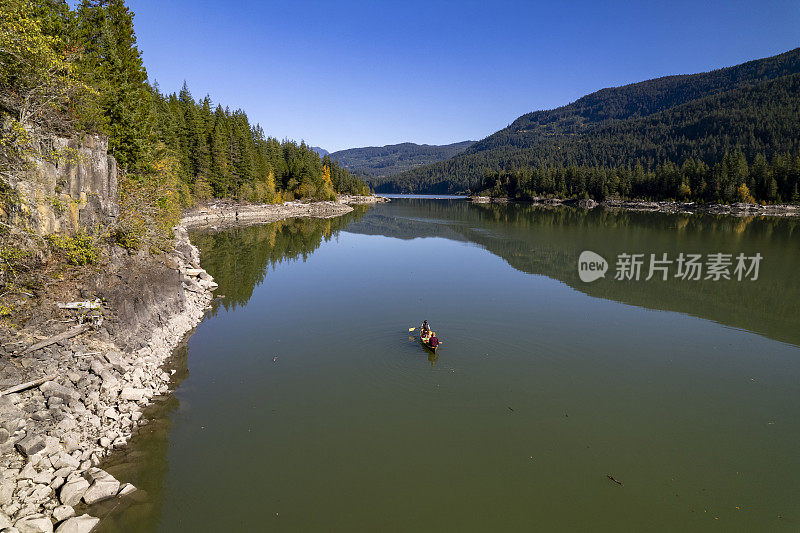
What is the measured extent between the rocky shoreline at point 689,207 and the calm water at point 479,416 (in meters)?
107

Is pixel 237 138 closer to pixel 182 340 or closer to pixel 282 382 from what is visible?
pixel 182 340

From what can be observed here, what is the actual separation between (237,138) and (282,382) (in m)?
81.8

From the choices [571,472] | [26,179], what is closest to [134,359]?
[26,179]

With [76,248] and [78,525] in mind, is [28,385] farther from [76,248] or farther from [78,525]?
[76,248]

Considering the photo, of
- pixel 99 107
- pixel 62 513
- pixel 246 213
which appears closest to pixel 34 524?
pixel 62 513

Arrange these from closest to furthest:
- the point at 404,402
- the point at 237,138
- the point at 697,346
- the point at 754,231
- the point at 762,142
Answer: the point at 404,402
the point at 697,346
the point at 754,231
the point at 237,138
the point at 762,142

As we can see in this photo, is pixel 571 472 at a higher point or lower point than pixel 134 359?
lower

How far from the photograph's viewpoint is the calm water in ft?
31.3

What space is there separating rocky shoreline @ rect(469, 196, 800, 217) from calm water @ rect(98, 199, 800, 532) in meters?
107

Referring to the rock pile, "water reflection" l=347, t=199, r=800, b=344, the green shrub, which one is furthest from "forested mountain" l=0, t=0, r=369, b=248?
"water reflection" l=347, t=199, r=800, b=344

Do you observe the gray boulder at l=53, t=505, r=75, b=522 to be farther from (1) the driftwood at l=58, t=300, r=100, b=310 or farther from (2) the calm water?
(1) the driftwood at l=58, t=300, r=100, b=310

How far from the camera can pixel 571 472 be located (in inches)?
424

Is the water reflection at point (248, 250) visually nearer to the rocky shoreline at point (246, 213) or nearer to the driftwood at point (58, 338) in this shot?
the rocky shoreline at point (246, 213)

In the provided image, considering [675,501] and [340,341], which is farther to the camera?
[340,341]
